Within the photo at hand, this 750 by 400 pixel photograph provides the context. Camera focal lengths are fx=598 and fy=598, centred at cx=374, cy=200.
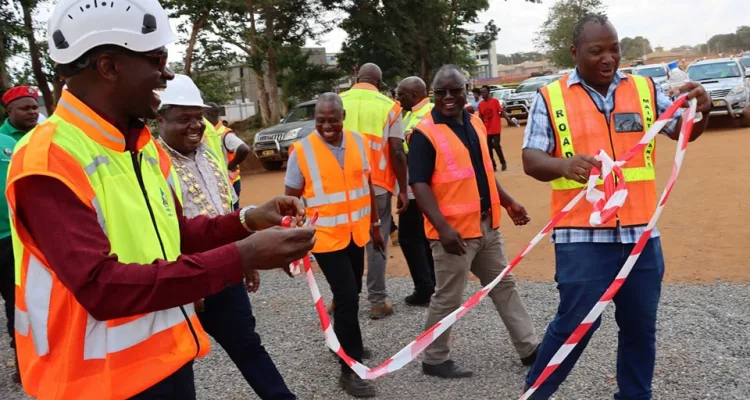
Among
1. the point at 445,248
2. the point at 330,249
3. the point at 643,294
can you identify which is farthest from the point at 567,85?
the point at 330,249

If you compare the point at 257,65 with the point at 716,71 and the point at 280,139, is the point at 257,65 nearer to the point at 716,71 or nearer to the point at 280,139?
the point at 280,139

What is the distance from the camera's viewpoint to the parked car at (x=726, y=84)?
54.6ft

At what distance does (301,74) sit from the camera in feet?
98.4

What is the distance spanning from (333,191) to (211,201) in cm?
101

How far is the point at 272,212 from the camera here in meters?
2.23

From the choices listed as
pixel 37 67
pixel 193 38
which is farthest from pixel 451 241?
pixel 193 38

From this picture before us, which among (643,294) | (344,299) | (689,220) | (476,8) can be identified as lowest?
(689,220)

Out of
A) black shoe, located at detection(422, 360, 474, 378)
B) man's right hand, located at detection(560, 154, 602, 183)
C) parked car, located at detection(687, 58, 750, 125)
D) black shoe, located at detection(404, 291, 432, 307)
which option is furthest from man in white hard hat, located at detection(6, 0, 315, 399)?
parked car, located at detection(687, 58, 750, 125)

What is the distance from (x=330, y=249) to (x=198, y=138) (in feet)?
3.75

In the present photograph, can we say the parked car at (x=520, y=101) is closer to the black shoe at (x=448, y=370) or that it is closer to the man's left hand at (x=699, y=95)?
the black shoe at (x=448, y=370)

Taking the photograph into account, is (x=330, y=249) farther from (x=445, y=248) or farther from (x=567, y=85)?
(x=567, y=85)

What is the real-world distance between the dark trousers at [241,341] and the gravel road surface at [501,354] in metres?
0.87

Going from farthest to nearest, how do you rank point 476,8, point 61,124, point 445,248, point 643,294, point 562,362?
point 476,8 → point 445,248 → point 562,362 → point 643,294 → point 61,124

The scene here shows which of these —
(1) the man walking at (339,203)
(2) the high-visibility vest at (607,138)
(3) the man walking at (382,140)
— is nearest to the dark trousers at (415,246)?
(3) the man walking at (382,140)
